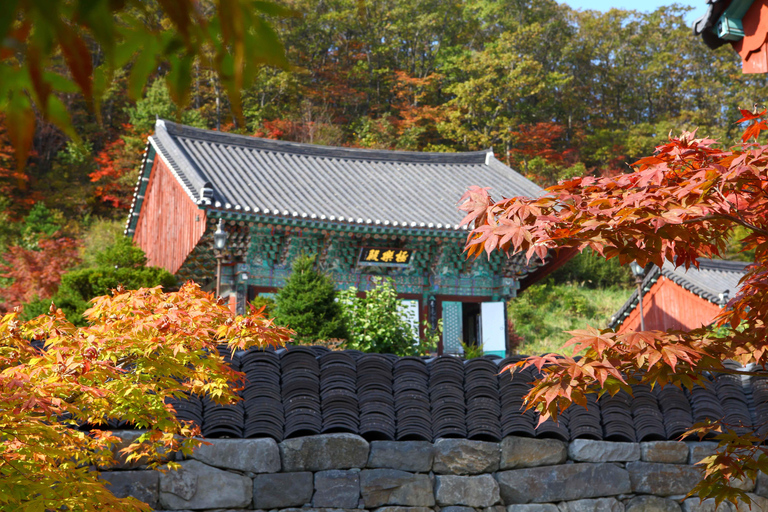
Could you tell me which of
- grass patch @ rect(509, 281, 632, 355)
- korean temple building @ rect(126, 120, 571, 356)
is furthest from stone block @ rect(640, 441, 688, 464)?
grass patch @ rect(509, 281, 632, 355)

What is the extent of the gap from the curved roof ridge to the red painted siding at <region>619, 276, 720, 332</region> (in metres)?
5.65

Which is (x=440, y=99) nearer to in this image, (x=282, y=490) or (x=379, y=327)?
(x=379, y=327)

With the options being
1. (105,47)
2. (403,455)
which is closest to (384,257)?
(403,455)

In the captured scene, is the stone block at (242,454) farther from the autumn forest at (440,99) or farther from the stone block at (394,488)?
the autumn forest at (440,99)

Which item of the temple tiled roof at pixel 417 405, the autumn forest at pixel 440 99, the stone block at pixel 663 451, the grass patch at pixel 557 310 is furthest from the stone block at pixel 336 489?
the autumn forest at pixel 440 99

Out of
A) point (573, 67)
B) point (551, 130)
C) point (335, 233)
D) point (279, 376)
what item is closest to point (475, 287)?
point (335, 233)

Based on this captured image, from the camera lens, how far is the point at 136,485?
5500mm

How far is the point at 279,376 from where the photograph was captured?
20.4 feet

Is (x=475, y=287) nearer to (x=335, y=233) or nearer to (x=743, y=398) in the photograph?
(x=335, y=233)

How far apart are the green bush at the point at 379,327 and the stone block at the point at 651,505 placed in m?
3.89

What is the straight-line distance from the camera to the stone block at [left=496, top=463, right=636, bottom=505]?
244 inches

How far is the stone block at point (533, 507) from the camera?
20.2 ft

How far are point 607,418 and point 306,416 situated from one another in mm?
2827

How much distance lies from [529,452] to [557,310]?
57.3 feet
